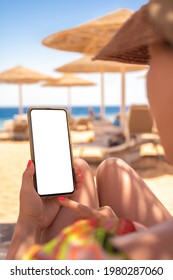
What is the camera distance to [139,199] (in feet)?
4.69

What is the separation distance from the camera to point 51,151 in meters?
1.32

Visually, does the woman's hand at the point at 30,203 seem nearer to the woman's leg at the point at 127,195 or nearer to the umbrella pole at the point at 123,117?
the woman's leg at the point at 127,195

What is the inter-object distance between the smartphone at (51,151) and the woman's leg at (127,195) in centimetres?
15

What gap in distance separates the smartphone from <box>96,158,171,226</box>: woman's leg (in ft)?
0.48

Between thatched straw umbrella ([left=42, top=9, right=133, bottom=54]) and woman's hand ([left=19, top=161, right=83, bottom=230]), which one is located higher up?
thatched straw umbrella ([left=42, top=9, right=133, bottom=54])

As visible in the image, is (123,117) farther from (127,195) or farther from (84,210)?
(84,210)

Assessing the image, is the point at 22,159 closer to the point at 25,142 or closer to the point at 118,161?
the point at 25,142

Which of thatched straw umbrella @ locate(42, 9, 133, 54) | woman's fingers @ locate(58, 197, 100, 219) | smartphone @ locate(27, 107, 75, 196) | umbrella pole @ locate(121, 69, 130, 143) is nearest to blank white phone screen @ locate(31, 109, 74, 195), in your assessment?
smartphone @ locate(27, 107, 75, 196)

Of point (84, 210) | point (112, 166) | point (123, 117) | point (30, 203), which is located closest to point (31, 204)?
→ point (30, 203)

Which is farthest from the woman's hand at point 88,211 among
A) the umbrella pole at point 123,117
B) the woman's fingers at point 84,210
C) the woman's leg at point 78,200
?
the umbrella pole at point 123,117

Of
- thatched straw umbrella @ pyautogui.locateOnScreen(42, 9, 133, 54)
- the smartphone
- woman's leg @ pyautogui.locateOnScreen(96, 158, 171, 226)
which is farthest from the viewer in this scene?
thatched straw umbrella @ pyautogui.locateOnScreen(42, 9, 133, 54)

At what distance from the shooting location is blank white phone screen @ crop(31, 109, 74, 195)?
131 cm

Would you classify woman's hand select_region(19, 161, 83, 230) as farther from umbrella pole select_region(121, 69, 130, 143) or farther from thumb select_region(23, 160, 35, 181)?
umbrella pole select_region(121, 69, 130, 143)

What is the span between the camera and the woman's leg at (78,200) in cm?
135
